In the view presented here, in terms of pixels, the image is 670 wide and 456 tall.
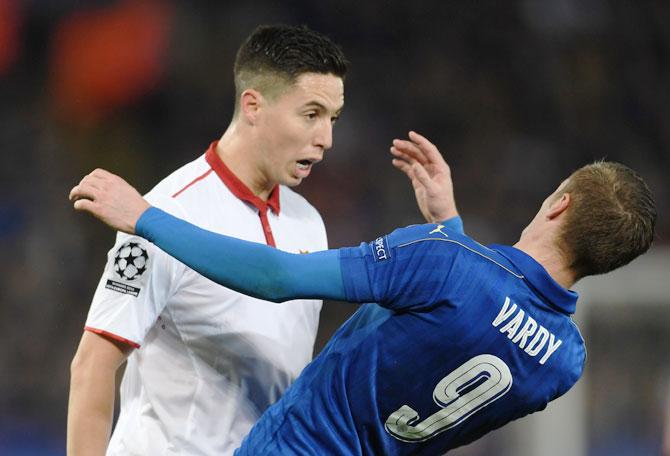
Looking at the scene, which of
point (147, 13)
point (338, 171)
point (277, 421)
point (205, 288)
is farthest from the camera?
point (147, 13)

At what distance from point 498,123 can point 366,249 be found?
6850mm

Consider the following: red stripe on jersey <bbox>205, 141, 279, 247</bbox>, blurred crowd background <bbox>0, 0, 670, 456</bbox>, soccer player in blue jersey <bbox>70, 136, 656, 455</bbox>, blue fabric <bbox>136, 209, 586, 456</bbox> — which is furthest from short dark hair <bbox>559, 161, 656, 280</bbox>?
blurred crowd background <bbox>0, 0, 670, 456</bbox>

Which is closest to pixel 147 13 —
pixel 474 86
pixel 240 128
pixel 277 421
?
pixel 474 86

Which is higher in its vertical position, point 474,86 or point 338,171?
point 474,86

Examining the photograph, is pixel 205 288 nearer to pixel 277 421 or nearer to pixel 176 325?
pixel 176 325

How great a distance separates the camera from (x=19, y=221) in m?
8.01

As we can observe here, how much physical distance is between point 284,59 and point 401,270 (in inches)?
37.2

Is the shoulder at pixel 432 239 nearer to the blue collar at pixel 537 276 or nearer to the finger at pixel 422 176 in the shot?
the blue collar at pixel 537 276

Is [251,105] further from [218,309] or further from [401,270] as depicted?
[401,270]

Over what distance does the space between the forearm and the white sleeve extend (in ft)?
0.36

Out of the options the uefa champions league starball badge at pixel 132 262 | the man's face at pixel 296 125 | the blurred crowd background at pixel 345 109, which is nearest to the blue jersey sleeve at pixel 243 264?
the uefa champions league starball badge at pixel 132 262

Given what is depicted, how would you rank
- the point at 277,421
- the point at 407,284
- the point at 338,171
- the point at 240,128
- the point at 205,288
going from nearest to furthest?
the point at 407,284
the point at 277,421
the point at 205,288
the point at 240,128
the point at 338,171

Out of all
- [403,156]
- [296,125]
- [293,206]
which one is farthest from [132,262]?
[403,156]

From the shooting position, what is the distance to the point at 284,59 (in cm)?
309
